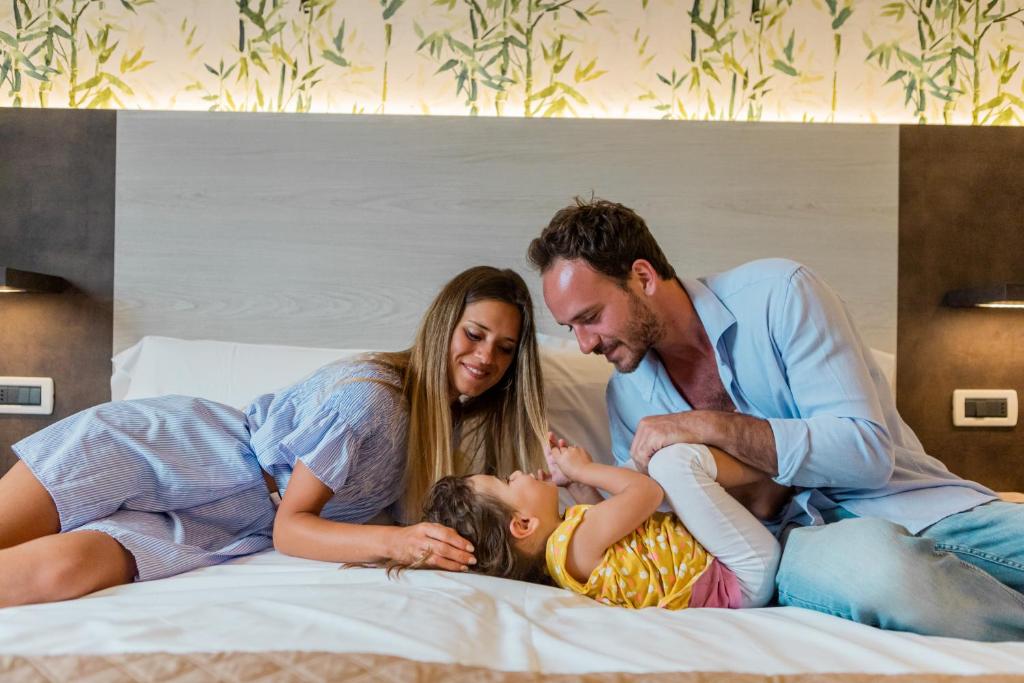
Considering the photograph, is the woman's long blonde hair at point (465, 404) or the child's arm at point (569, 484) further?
the woman's long blonde hair at point (465, 404)

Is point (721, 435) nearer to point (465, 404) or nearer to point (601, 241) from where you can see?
point (601, 241)

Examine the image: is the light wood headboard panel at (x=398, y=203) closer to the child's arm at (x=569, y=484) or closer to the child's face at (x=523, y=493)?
the child's arm at (x=569, y=484)

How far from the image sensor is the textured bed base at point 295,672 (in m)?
0.78

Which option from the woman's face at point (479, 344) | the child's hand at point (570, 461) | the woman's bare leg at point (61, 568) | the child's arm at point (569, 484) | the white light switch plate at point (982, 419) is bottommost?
the woman's bare leg at point (61, 568)

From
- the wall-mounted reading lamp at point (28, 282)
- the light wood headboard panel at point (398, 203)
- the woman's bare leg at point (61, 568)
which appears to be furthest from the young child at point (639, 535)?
the wall-mounted reading lamp at point (28, 282)

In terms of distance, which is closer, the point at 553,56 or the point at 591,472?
the point at 591,472

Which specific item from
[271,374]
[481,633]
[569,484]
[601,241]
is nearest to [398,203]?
[271,374]

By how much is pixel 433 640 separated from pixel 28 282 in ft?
6.08

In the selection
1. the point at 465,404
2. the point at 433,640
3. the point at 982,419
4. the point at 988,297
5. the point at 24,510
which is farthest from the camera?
the point at 982,419

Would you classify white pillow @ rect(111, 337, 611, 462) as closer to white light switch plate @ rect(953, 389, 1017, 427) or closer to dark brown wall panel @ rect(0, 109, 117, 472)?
dark brown wall panel @ rect(0, 109, 117, 472)

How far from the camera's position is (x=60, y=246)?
2293 millimetres

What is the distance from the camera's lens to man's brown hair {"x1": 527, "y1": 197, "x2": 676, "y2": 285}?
61.5 inches

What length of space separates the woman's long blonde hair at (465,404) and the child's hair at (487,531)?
198 mm

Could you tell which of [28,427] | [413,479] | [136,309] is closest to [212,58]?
[136,309]
